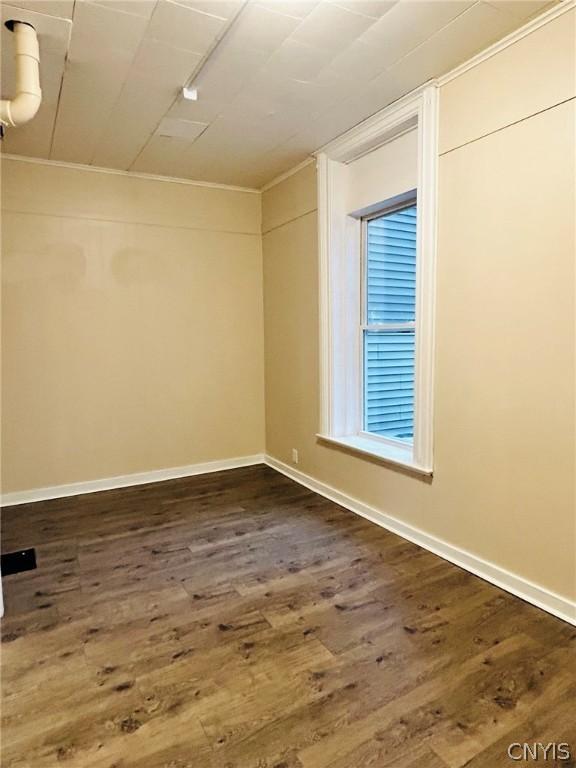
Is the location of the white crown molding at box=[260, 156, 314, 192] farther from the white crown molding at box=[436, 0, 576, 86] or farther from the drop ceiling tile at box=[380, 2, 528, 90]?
the white crown molding at box=[436, 0, 576, 86]

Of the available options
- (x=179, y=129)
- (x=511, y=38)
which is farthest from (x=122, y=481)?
(x=511, y=38)

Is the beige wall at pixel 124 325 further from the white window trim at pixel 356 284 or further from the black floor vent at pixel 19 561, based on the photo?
the white window trim at pixel 356 284

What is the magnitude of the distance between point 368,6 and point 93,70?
1.45m

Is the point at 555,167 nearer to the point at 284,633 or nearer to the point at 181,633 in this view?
the point at 284,633

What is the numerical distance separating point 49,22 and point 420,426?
278 cm

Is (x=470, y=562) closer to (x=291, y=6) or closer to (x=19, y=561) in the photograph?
(x=19, y=561)

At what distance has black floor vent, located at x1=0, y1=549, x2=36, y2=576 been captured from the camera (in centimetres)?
278

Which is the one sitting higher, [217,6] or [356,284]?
[217,6]

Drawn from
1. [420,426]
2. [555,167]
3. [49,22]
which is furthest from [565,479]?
[49,22]

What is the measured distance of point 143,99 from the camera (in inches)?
113

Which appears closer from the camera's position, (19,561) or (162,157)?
(19,561)
